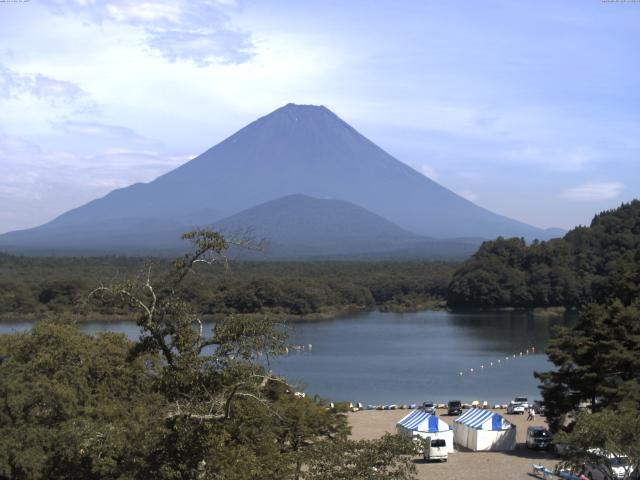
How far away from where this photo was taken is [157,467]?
600 cm

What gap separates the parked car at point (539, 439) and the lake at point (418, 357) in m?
3.97

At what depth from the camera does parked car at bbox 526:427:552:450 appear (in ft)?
45.8

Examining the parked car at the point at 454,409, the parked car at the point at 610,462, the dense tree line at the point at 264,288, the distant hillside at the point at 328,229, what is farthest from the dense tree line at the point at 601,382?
the distant hillside at the point at 328,229

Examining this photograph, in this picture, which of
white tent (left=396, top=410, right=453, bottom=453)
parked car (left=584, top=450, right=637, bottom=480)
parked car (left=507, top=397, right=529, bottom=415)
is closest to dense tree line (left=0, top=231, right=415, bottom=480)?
parked car (left=584, top=450, right=637, bottom=480)

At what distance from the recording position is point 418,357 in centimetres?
2945

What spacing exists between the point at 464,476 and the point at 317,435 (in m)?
2.01

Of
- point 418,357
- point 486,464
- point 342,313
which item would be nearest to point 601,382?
point 486,464

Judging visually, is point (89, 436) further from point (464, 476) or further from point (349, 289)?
point (349, 289)

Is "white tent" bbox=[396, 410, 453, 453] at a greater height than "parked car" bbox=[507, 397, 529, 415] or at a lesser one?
greater

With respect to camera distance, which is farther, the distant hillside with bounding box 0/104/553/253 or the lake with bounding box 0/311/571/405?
the distant hillside with bounding box 0/104/553/253

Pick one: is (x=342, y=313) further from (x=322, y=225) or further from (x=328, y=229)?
(x=322, y=225)

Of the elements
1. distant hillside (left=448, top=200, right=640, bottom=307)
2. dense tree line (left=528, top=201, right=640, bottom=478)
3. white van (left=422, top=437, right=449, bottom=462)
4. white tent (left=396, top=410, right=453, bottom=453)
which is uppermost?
distant hillside (left=448, top=200, right=640, bottom=307)

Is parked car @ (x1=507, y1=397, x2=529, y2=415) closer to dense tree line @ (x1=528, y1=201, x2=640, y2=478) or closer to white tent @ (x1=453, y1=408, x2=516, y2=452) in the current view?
dense tree line @ (x1=528, y1=201, x2=640, y2=478)

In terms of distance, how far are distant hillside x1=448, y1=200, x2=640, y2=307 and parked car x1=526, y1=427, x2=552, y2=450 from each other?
100ft
